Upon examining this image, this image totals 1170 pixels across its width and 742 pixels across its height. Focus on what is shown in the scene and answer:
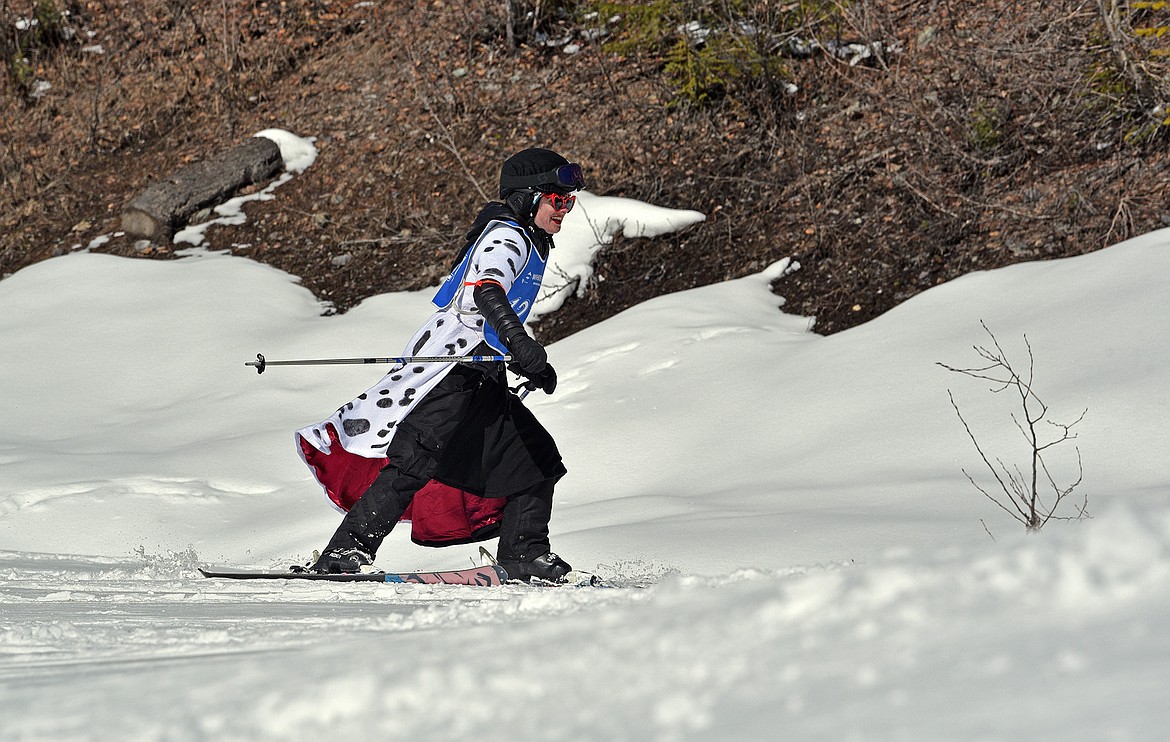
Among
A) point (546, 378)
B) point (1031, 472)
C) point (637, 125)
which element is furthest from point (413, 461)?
point (637, 125)

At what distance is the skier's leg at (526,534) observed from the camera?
4.57 m

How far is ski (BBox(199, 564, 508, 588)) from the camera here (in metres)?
4.37

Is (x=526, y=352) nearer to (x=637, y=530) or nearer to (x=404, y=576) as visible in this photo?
(x=404, y=576)

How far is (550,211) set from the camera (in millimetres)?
4750

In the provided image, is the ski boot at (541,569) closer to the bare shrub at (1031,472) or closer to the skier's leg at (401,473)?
the skier's leg at (401,473)

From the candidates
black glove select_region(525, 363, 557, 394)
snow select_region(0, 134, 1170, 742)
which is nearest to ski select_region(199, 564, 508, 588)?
snow select_region(0, 134, 1170, 742)

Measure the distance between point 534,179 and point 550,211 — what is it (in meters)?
0.15

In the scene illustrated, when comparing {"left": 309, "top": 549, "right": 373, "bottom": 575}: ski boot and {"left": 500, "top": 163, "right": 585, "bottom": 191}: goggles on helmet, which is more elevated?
{"left": 500, "top": 163, "right": 585, "bottom": 191}: goggles on helmet

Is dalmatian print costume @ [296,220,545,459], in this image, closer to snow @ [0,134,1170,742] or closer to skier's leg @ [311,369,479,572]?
skier's leg @ [311,369,479,572]

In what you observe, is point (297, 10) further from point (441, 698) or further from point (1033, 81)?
point (441, 698)

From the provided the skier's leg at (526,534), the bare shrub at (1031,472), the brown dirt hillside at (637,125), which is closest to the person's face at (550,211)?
the skier's leg at (526,534)

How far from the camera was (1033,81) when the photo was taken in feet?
33.5

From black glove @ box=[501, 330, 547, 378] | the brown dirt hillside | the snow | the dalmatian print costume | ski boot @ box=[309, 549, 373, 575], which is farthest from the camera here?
the brown dirt hillside

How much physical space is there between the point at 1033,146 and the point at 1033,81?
28.7 inches
